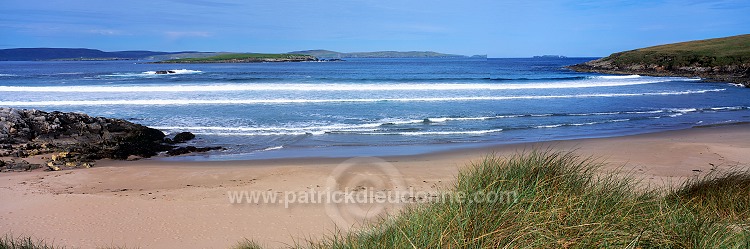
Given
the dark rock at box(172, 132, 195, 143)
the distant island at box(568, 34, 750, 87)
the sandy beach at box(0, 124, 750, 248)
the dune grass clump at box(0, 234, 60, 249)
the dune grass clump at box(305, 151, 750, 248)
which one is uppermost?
the distant island at box(568, 34, 750, 87)

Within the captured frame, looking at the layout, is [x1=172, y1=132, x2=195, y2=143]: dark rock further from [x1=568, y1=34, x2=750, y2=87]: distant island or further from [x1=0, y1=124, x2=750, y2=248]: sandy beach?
[x1=568, y1=34, x2=750, y2=87]: distant island

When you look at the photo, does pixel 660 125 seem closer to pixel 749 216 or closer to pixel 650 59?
pixel 749 216

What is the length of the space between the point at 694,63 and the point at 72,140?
188 feet

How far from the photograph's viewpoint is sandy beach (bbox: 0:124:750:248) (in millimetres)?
6488

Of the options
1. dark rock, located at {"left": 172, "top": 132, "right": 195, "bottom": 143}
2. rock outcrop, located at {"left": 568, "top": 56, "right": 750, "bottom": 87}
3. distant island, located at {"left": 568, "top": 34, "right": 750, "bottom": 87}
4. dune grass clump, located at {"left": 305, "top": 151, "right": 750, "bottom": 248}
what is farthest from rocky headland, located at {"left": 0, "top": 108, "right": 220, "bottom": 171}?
distant island, located at {"left": 568, "top": 34, "right": 750, "bottom": 87}

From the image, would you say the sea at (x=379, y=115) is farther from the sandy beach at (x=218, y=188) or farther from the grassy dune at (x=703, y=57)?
the grassy dune at (x=703, y=57)

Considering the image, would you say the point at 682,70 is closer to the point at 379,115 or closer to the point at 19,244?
the point at 379,115

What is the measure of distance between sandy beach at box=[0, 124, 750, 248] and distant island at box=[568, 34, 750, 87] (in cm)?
3801

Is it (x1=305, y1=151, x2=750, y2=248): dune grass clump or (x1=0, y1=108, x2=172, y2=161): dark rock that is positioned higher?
(x1=305, y1=151, x2=750, y2=248): dune grass clump

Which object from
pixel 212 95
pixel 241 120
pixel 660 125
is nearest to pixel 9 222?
pixel 241 120

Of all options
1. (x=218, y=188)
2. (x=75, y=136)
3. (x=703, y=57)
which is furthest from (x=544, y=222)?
(x=703, y=57)

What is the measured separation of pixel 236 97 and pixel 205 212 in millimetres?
21762

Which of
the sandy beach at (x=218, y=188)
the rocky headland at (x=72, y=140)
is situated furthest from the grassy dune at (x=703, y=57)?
the rocky headland at (x=72, y=140)

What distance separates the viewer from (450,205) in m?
3.55
